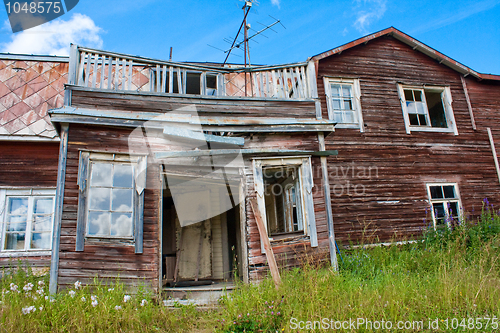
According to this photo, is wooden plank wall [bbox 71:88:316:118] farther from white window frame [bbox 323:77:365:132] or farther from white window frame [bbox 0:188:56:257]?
white window frame [bbox 0:188:56:257]

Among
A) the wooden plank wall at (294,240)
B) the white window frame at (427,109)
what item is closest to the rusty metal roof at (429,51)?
the white window frame at (427,109)

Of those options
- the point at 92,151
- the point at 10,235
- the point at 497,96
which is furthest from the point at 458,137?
the point at 10,235

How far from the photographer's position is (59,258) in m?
5.80

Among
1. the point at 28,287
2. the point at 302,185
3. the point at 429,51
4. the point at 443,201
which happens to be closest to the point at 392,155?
the point at 443,201

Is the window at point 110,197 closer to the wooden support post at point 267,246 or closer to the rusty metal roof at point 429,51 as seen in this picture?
the wooden support post at point 267,246

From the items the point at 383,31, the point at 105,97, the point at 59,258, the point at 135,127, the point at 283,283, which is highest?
the point at 383,31

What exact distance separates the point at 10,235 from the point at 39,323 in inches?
227

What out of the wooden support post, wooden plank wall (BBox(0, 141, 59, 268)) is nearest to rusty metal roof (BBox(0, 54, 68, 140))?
wooden plank wall (BBox(0, 141, 59, 268))

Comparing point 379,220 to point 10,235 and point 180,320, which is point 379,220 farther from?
point 10,235

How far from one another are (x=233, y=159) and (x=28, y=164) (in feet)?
A: 20.7

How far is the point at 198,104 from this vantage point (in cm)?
740

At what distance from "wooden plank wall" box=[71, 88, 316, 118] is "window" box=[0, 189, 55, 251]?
418 centimetres

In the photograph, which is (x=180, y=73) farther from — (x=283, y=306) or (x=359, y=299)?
(x=359, y=299)

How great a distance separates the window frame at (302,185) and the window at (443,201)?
479 cm
